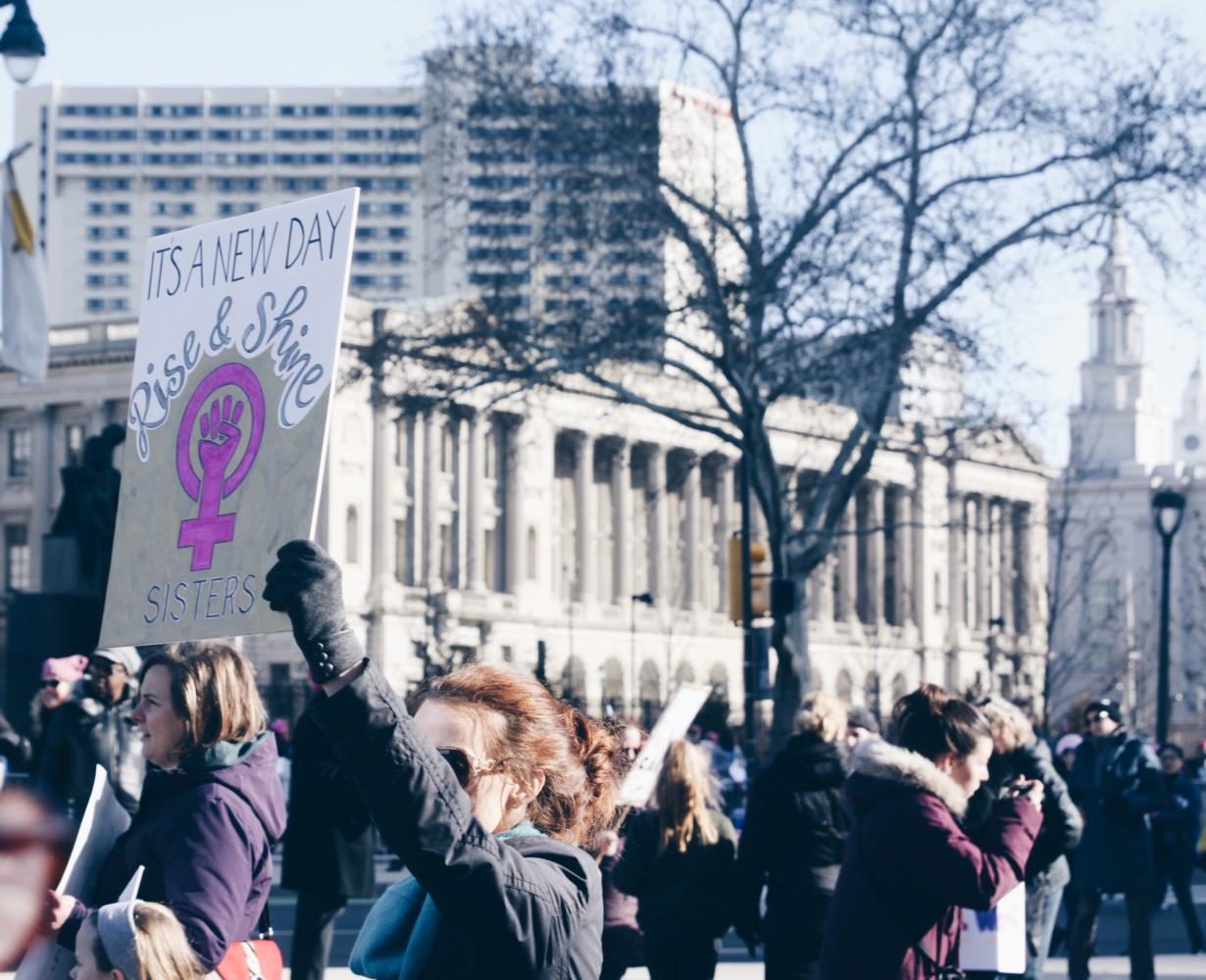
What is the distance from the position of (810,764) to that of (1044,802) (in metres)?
1.27

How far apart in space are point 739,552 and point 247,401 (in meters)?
19.9

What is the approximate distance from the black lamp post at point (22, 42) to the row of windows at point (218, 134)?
13609cm

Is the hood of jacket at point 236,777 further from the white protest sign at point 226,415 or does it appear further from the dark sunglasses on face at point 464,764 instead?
the dark sunglasses on face at point 464,764

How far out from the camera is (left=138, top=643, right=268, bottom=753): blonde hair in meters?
4.84

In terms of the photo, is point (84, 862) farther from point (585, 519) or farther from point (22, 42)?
point (585, 519)

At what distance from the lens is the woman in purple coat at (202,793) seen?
4711mm

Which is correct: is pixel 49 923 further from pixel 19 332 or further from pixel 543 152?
pixel 543 152

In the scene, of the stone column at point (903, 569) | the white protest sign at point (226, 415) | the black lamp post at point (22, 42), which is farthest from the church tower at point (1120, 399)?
the white protest sign at point (226, 415)

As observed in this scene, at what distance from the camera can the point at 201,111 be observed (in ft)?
493

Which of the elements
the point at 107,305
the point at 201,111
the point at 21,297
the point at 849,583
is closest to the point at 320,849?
the point at 21,297

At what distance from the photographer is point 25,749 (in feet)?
37.7

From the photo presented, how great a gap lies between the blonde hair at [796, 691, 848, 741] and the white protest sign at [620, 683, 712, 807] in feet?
5.05

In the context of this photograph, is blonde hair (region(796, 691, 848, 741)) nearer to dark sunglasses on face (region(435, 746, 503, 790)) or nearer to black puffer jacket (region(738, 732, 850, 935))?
black puffer jacket (region(738, 732, 850, 935))

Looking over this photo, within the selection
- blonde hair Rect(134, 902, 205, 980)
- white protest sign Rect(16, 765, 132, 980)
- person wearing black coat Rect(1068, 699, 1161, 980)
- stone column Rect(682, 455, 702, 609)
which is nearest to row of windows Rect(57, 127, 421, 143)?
stone column Rect(682, 455, 702, 609)
